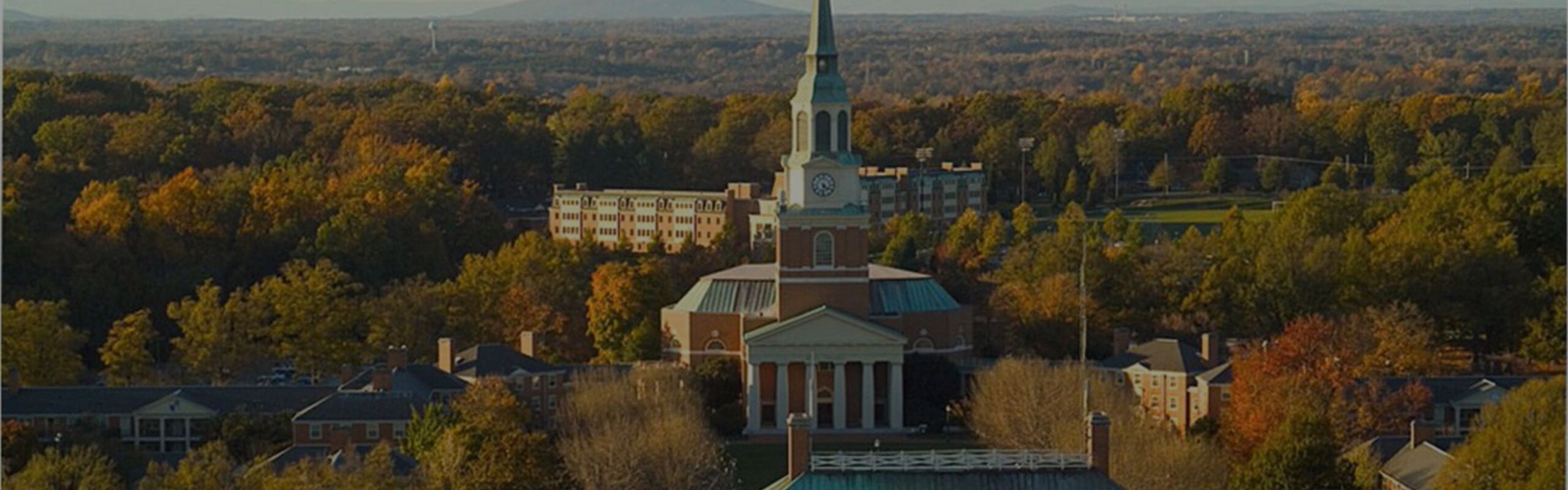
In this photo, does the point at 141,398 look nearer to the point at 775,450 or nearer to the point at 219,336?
the point at 219,336

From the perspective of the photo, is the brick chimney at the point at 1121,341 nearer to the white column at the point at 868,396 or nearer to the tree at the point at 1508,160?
the white column at the point at 868,396

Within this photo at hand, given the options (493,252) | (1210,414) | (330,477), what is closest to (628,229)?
(493,252)

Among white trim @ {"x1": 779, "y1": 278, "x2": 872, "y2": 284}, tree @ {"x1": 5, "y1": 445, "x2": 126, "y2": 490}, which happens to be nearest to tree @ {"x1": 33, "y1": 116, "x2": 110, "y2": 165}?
white trim @ {"x1": 779, "y1": 278, "x2": 872, "y2": 284}

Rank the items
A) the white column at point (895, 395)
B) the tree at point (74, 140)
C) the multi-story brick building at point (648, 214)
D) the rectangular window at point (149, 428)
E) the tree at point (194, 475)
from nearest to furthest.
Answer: the tree at point (194, 475)
the rectangular window at point (149, 428)
the white column at point (895, 395)
the tree at point (74, 140)
the multi-story brick building at point (648, 214)

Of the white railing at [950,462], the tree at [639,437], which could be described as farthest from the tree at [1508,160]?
the white railing at [950,462]

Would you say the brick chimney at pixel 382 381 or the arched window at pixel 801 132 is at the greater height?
the arched window at pixel 801 132

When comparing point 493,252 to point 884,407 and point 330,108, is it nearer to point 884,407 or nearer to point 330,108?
point 884,407

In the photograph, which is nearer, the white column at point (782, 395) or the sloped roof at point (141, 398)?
the sloped roof at point (141, 398)
